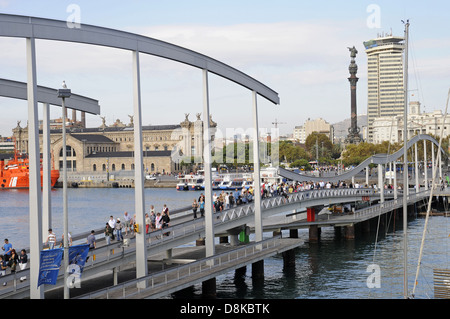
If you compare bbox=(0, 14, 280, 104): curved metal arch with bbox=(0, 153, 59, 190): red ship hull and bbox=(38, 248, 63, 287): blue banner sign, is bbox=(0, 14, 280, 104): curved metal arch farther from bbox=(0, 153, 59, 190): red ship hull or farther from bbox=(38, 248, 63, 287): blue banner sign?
bbox=(0, 153, 59, 190): red ship hull

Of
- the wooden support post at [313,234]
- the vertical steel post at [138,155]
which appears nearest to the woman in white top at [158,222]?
the vertical steel post at [138,155]

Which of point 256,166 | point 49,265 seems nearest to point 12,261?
point 49,265

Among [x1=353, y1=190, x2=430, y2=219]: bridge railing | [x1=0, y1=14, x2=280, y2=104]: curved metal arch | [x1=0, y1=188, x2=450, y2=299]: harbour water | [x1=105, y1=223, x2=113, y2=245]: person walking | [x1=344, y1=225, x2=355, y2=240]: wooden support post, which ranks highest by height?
[x1=0, y1=14, x2=280, y2=104]: curved metal arch

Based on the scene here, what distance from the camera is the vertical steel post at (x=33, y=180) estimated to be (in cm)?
1605

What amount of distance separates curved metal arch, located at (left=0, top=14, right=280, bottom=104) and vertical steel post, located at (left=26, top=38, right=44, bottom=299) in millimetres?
448

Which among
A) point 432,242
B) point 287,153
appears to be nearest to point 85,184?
point 287,153

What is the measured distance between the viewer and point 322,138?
646 ft

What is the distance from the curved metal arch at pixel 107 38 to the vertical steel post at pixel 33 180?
1.47 feet

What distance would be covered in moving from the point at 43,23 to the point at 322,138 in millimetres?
183504

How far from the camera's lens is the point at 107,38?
18.8 metres

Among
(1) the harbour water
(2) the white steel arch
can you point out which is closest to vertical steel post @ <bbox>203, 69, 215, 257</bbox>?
(2) the white steel arch

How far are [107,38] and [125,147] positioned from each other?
16357cm

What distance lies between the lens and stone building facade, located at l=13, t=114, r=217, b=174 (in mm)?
159875

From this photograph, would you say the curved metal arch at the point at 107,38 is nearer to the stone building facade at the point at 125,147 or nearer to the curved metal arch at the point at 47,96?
the curved metal arch at the point at 47,96
